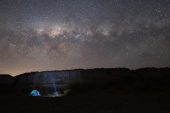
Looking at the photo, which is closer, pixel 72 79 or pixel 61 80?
pixel 72 79

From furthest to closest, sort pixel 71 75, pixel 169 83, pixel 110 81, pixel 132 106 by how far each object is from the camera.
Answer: pixel 71 75 → pixel 110 81 → pixel 169 83 → pixel 132 106

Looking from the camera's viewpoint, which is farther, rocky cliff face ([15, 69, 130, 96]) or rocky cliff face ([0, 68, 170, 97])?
rocky cliff face ([15, 69, 130, 96])

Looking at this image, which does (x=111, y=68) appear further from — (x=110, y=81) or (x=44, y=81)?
(x=44, y=81)

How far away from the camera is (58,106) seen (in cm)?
980

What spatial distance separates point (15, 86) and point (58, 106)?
43.0ft

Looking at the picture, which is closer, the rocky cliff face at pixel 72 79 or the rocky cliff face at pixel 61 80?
the rocky cliff face at pixel 72 79

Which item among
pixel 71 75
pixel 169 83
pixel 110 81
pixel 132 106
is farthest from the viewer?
pixel 71 75

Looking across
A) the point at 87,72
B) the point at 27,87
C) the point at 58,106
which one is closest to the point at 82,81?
the point at 87,72

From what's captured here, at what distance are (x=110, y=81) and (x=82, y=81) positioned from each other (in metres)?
2.52

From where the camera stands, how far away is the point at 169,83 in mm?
18938

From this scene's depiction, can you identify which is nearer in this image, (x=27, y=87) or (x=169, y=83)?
(x=169, y=83)

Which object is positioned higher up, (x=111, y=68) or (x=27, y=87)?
(x=111, y=68)

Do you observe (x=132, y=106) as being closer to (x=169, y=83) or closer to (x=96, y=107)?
(x=96, y=107)

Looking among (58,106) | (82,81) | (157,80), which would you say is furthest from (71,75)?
(58,106)
